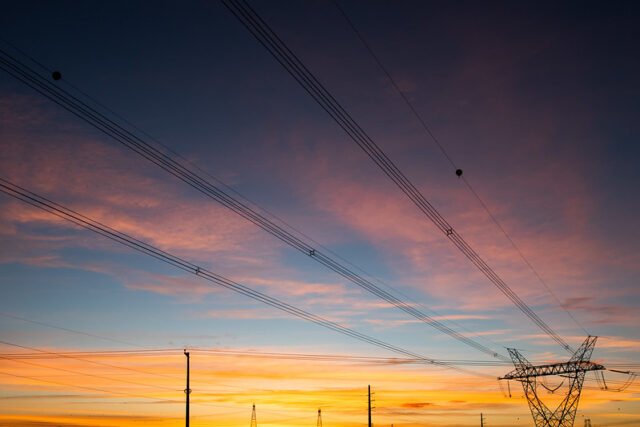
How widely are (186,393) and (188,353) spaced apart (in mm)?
6301

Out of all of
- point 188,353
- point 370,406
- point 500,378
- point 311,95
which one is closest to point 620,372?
point 500,378

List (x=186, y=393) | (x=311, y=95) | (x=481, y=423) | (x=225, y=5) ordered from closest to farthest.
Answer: (x=225, y=5) < (x=311, y=95) < (x=186, y=393) < (x=481, y=423)

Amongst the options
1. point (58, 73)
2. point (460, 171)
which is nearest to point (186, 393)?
point (460, 171)

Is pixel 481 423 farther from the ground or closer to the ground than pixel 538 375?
closer to the ground

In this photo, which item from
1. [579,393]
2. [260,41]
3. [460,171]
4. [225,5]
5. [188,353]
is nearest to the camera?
[225,5]

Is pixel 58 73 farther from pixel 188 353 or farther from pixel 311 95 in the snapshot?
pixel 188 353

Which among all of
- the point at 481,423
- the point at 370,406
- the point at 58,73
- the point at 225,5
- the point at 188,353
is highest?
the point at 225,5

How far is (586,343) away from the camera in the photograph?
2751 inches

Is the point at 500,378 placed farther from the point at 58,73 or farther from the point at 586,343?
the point at 58,73

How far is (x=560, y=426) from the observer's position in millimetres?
67062

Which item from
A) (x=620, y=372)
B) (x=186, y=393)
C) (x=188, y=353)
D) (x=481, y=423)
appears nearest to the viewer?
(x=186, y=393)

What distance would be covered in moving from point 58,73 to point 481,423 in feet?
506

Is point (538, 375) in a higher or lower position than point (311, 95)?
lower

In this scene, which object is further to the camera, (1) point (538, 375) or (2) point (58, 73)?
(1) point (538, 375)
